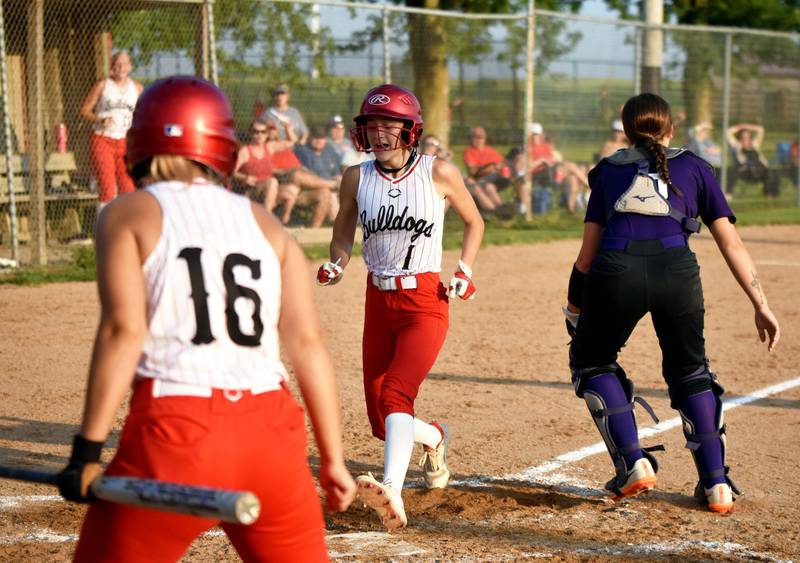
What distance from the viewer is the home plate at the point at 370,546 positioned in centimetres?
469

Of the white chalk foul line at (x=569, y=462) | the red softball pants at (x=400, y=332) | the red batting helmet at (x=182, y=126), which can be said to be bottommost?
the white chalk foul line at (x=569, y=462)

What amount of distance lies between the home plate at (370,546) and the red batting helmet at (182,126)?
2220 millimetres

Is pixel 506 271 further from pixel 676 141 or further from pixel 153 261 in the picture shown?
pixel 153 261

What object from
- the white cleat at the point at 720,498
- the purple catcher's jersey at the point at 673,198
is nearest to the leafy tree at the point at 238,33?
the purple catcher's jersey at the point at 673,198

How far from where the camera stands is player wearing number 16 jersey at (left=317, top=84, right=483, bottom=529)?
5.49 meters

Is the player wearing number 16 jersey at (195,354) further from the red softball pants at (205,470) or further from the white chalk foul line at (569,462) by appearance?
the white chalk foul line at (569,462)

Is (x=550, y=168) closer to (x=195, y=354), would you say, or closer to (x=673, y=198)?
(x=673, y=198)

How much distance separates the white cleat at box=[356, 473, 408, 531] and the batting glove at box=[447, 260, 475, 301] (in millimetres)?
1212

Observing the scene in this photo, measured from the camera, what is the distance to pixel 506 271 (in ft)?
43.7

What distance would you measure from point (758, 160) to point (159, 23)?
11878mm

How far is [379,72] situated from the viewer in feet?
51.0

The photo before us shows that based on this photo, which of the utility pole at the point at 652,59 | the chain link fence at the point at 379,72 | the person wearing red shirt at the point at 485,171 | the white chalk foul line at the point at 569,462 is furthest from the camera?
the utility pole at the point at 652,59

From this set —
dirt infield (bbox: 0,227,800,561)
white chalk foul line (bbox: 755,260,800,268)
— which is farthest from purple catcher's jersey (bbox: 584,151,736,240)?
white chalk foul line (bbox: 755,260,800,268)

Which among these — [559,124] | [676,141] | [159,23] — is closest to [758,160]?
[676,141]
